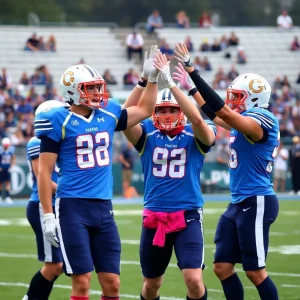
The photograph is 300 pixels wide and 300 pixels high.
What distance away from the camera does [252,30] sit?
112ft

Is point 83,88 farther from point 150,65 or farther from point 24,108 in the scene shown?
point 24,108

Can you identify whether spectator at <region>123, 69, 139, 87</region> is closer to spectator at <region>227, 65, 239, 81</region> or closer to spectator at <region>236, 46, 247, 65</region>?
spectator at <region>227, 65, 239, 81</region>

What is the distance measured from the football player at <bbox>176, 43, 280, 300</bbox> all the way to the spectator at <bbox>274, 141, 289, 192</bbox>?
16.3 meters

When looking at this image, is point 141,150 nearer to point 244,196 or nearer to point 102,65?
point 244,196

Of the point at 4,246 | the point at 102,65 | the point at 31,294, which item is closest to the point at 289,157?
the point at 102,65

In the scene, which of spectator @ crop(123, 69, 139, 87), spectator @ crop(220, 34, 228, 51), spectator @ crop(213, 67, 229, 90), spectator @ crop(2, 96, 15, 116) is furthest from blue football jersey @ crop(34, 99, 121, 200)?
spectator @ crop(220, 34, 228, 51)

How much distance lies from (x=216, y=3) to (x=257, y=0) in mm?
2603

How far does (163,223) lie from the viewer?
6.76m

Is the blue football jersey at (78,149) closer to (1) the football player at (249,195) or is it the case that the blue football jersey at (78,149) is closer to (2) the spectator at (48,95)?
(1) the football player at (249,195)

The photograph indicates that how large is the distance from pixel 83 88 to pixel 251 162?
4.92 ft

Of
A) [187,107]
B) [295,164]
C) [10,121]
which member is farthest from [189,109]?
[10,121]

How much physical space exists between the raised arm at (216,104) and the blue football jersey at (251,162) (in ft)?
0.78

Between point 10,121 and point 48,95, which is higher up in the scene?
point 48,95

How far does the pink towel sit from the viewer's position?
6703 mm
